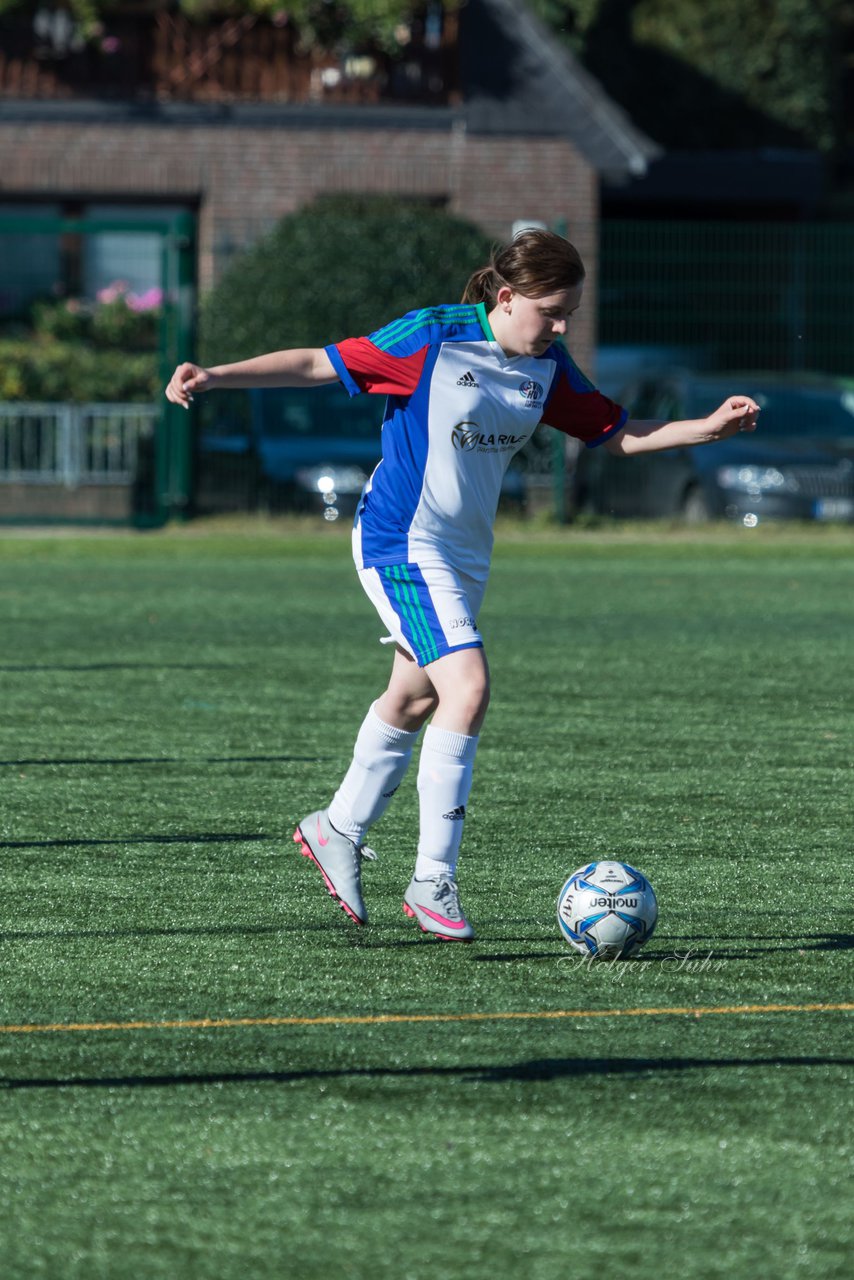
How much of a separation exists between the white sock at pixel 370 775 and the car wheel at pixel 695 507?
15020 millimetres

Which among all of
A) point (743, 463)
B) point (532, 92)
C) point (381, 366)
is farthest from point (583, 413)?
point (532, 92)

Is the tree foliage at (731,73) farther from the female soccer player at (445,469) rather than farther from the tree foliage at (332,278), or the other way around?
the female soccer player at (445,469)

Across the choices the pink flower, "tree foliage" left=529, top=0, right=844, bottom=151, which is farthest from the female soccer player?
"tree foliage" left=529, top=0, right=844, bottom=151

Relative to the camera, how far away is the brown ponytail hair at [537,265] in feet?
17.6

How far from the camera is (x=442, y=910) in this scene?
546 centimetres

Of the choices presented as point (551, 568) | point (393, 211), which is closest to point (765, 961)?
point (551, 568)

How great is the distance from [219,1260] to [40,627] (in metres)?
10.1

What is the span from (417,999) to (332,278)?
17.1 meters

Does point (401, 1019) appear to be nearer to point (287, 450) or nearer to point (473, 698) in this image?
point (473, 698)

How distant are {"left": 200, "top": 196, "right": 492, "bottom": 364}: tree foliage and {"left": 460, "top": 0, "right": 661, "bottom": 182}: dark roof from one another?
4455mm

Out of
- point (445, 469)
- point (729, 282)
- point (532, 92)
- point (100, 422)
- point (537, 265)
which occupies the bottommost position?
point (100, 422)

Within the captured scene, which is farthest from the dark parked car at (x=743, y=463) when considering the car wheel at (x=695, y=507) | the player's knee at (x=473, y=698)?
the player's knee at (x=473, y=698)

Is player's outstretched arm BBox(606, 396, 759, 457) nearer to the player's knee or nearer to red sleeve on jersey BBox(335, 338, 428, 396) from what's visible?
red sleeve on jersey BBox(335, 338, 428, 396)

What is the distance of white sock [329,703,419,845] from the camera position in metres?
5.71
